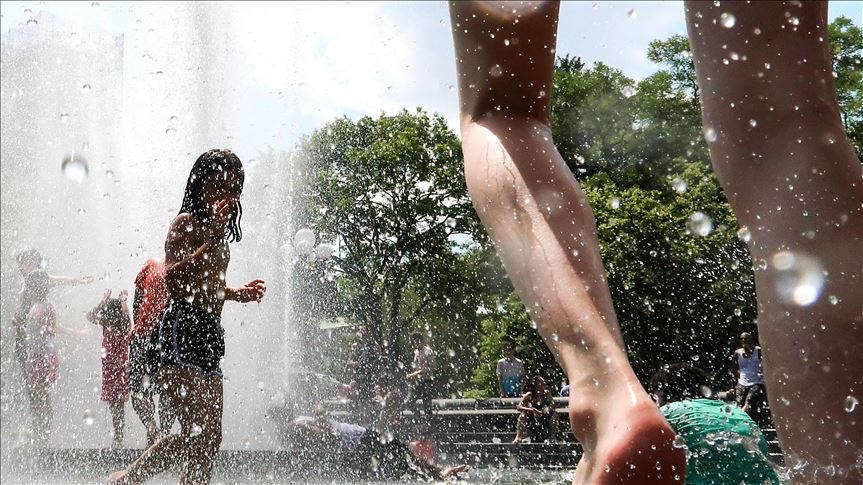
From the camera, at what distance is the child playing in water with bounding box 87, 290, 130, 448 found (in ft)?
24.2

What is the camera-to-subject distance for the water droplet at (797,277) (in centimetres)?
109

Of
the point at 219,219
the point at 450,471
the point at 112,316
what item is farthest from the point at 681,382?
the point at 219,219

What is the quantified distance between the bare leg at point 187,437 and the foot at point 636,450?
2111 mm

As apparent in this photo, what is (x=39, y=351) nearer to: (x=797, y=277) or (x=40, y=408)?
(x=40, y=408)

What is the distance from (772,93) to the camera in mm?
1205

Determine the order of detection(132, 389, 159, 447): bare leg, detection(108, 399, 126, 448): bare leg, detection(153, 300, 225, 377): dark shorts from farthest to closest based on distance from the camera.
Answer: detection(108, 399, 126, 448): bare leg → detection(132, 389, 159, 447): bare leg → detection(153, 300, 225, 377): dark shorts

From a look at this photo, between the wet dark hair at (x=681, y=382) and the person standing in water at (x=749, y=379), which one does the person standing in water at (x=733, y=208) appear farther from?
the wet dark hair at (x=681, y=382)

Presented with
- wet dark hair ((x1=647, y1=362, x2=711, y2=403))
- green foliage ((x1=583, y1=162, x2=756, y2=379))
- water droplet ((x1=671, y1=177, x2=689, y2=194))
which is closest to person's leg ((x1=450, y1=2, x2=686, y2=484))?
wet dark hair ((x1=647, y1=362, x2=711, y2=403))

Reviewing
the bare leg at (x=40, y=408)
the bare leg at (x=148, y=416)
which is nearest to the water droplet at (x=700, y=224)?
the bare leg at (x=40, y=408)

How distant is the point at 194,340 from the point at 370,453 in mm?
3516

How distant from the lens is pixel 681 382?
49.6 feet

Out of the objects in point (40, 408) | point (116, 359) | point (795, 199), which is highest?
point (795, 199)

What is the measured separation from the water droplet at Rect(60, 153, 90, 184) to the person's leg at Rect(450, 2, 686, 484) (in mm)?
12332

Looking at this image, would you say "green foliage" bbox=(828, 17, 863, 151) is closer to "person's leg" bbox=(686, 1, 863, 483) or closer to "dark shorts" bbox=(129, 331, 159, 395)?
"dark shorts" bbox=(129, 331, 159, 395)
